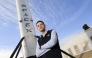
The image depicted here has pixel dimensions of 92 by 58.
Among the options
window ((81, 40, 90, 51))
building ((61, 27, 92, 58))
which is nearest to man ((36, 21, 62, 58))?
building ((61, 27, 92, 58))

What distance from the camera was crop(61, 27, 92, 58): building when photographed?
15.5m

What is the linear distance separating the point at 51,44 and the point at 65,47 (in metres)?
18.4

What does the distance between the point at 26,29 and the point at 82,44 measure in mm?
10236

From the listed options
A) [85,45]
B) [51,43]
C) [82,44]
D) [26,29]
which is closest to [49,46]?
[51,43]

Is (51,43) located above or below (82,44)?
above

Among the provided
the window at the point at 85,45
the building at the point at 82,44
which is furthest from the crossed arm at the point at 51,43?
the window at the point at 85,45

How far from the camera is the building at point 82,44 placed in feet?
50.8

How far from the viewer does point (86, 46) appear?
15.8 metres

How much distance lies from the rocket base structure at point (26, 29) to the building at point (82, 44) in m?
9.30

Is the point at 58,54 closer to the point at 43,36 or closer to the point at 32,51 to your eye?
the point at 43,36

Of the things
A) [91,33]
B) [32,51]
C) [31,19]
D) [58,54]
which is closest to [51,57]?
[58,54]

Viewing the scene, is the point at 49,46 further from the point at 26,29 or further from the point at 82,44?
the point at 82,44

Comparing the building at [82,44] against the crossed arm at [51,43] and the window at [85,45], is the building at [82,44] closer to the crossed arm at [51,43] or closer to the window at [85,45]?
the window at [85,45]

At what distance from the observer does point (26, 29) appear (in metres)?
8.47
